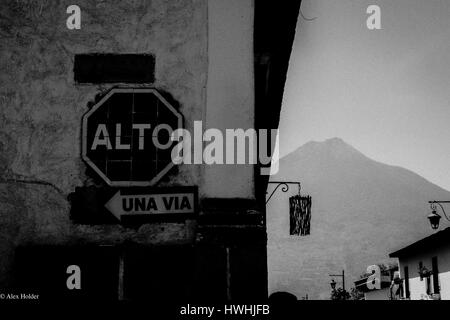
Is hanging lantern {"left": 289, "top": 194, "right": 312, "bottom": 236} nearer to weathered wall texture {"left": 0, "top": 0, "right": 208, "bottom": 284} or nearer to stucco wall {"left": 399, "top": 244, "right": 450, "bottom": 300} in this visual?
weathered wall texture {"left": 0, "top": 0, "right": 208, "bottom": 284}

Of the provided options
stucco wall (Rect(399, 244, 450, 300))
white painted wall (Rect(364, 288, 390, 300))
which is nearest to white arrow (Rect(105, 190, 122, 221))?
stucco wall (Rect(399, 244, 450, 300))

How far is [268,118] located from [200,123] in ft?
13.8

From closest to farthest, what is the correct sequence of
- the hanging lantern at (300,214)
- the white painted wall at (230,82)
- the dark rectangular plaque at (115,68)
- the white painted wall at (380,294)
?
1. the white painted wall at (230,82)
2. the dark rectangular plaque at (115,68)
3. the hanging lantern at (300,214)
4. the white painted wall at (380,294)

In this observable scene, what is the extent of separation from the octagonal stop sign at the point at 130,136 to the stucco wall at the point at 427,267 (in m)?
16.5

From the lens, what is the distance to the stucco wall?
62.8 ft

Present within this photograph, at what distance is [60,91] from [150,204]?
1.47 meters

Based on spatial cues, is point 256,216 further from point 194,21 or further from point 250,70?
point 194,21

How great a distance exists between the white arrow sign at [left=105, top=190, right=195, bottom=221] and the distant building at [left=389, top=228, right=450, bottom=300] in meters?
14.6

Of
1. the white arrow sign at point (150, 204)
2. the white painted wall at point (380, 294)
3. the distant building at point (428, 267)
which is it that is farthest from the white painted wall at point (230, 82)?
the white painted wall at point (380, 294)

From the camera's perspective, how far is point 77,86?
17.1ft

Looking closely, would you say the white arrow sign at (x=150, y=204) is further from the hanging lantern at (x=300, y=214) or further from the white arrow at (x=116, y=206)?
the hanging lantern at (x=300, y=214)

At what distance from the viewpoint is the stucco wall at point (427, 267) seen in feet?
62.8
